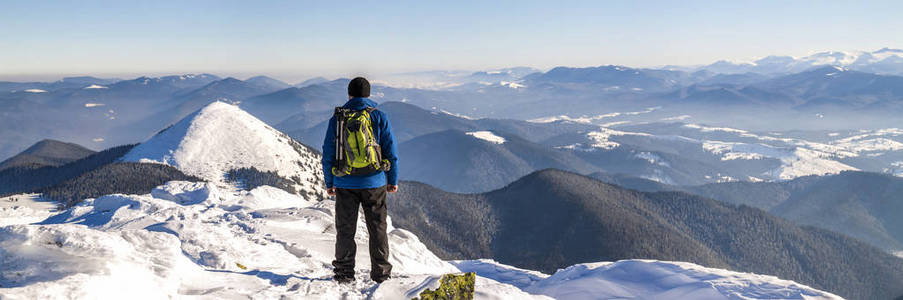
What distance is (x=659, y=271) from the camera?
4000 centimetres

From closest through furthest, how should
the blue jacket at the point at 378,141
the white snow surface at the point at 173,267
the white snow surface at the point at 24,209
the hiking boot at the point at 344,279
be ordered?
the white snow surface at the point at 173,267
the blue jacket at the point at 378,141
the hiking boot at the point at 344,279
the white snow surface at the point at 24,209

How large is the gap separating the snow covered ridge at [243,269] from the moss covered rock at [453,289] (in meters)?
0.51

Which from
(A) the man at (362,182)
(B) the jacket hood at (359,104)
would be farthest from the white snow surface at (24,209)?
(B) the jacket hood at (359,104)

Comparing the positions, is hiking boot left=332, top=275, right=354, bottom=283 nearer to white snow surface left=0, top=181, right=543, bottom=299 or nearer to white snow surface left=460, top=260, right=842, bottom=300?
white snow surface left=0, top=181, right=543, bottom=299

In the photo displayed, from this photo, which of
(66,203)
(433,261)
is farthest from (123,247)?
(66,203)

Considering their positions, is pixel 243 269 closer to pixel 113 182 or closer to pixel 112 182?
pixel 113 182

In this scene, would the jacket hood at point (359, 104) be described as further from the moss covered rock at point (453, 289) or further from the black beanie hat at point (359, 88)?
the moss covered rock at point (453, 289)

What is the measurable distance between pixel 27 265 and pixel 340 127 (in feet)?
26.8

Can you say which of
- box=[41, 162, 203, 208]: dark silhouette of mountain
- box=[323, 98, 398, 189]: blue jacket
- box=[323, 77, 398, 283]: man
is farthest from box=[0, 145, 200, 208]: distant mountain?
box=[323, 98, 398, 189]: blue jacket

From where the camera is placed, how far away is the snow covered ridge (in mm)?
10742

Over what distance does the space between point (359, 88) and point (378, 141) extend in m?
1.75

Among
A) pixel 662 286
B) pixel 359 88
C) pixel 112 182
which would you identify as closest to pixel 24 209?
pixel 112 182

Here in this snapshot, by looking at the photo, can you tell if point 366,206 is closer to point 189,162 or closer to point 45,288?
point 45,288

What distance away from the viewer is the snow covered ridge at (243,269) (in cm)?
1074
